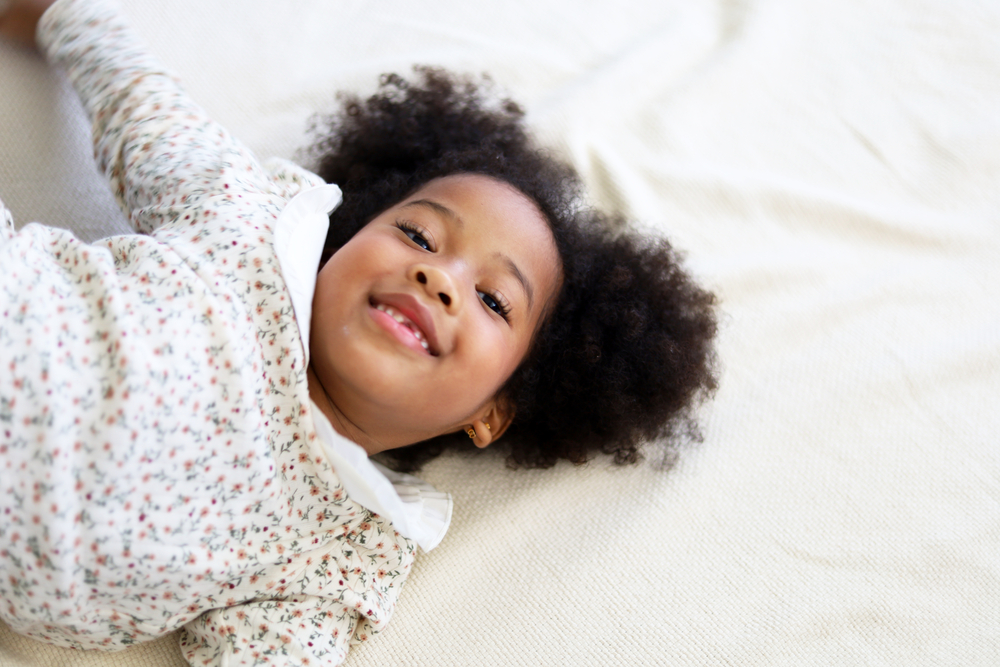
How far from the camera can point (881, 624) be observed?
103 centimetres

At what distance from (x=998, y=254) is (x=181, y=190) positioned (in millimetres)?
1372

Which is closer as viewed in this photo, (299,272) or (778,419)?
(299,272)

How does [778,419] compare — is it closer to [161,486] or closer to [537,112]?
[537,112]

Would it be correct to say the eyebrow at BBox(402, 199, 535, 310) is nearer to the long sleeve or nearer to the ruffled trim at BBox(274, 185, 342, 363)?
the ruffled trim at BBox(274, 185, 342, 363)

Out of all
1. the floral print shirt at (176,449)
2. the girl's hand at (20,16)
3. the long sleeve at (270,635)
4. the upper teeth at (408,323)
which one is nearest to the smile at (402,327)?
the upper teeth at (408,323)

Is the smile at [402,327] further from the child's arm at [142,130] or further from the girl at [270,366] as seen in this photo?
the child's arm at [142,130]

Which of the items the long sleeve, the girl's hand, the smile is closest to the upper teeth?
the smile

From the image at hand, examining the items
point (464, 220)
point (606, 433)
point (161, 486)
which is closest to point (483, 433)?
point (606, 433)

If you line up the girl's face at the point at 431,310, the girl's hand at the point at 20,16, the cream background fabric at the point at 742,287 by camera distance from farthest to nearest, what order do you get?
the girl's hand at the point at 20,16 < the cream background fabric at the point at 742,287 < the girl's face at the point at 431,310

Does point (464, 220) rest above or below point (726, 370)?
above

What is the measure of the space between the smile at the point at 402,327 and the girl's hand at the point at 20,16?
31.1 inches

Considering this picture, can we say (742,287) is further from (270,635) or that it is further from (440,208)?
(270,635)

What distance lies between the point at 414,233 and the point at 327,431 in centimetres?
28

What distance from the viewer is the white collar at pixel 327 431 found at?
920mm
